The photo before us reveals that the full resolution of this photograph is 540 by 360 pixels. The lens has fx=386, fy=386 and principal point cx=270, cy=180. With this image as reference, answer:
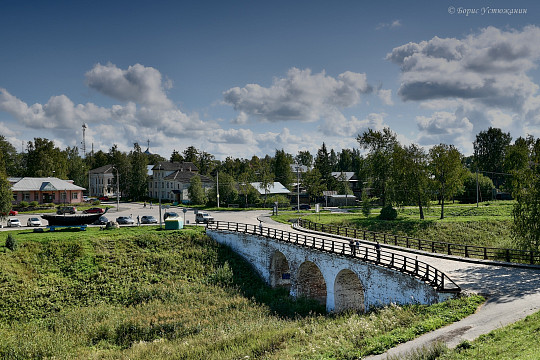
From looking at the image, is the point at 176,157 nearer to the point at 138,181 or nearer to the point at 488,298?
the point at 138,181

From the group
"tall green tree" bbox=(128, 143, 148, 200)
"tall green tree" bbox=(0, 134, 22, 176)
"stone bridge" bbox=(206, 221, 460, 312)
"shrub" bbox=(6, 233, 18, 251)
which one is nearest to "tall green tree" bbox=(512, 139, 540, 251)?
"stone bridge" bbox=(206, 221, 460, 312)

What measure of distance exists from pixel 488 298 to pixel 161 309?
19.6m

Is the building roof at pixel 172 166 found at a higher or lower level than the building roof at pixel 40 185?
higher

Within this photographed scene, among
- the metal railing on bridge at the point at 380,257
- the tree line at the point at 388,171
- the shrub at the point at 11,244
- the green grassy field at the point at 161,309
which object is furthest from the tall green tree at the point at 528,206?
the shrub at the point at 11,244

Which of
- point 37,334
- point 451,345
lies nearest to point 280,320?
point 451,345

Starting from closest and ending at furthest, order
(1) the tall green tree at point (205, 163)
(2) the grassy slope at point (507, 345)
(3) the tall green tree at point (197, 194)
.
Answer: (2) the grassy slope at point (507, 345)
(3) the tall green tree at point (197, 194)
(1) the tall green tree at point (205, 163)

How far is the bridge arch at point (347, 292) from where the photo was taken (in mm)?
24356

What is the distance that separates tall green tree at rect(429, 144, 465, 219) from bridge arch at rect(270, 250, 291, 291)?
85.6ft

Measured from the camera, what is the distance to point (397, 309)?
680 inches

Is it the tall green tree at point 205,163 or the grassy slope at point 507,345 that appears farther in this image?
the tall green tree at point 205,163

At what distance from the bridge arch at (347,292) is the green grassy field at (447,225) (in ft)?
67.7

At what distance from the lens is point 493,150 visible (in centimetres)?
8331

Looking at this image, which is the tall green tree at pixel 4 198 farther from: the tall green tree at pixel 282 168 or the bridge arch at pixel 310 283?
the tall green tree at pixel 282 168

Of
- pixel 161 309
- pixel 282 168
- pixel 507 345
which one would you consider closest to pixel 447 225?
pixel 161 309
